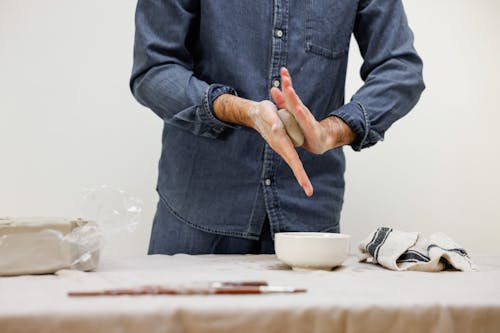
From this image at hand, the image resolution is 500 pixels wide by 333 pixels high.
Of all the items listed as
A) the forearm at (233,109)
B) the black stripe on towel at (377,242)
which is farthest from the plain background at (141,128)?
A: the black stripe on towel at (377,242)

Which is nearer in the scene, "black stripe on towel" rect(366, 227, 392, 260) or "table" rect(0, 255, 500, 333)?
"table" rect(0, 255, 500, 333)

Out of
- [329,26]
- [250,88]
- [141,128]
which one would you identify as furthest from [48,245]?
[141,128]

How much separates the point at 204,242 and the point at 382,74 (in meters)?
0.59

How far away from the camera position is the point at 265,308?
22.3 inches

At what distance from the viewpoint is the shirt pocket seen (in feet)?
4.43

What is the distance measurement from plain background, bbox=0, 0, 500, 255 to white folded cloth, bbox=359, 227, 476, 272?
1.08 m

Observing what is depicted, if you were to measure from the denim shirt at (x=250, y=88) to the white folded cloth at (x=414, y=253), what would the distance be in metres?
0.27

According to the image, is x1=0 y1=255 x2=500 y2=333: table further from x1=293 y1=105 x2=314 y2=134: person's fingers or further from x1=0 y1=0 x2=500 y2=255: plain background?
x1=0 y1=0 x2=500 y2=255: plain background

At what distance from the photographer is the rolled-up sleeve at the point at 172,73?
1.16 m

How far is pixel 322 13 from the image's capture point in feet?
4.47

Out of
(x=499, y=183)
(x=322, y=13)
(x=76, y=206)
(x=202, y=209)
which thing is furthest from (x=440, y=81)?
(x=76, y=206)

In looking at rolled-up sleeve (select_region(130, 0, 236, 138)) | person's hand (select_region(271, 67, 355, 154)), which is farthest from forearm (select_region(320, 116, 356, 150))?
rolled-up sleeve (select_region(130, 0, 236, 138))

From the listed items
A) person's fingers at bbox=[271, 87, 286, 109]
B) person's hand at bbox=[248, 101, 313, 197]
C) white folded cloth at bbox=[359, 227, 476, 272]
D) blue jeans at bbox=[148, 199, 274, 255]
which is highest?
person's fingers at bbox=[271, 87, 286, 109]

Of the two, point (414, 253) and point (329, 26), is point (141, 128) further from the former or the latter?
point (414, 253)
